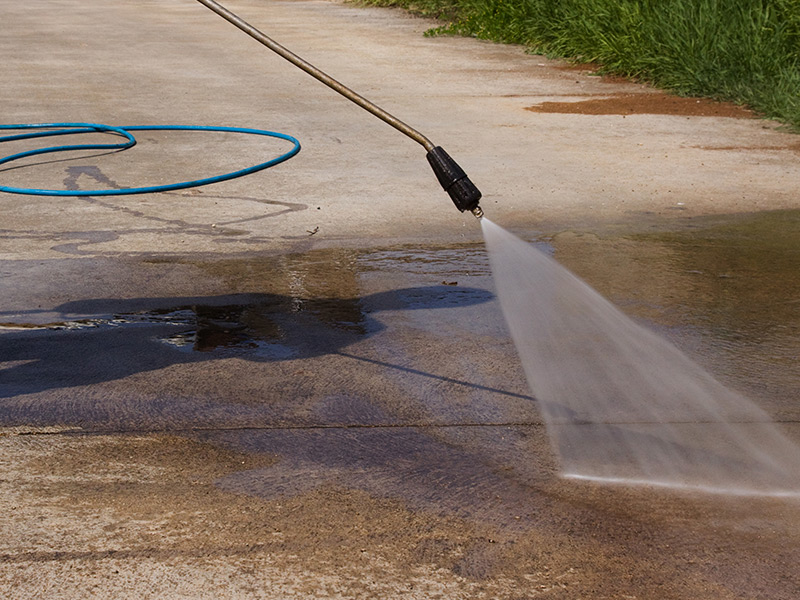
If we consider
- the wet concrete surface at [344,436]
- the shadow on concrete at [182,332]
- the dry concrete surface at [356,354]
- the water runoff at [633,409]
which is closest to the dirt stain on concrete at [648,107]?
the dry concrete surface at [356,354]

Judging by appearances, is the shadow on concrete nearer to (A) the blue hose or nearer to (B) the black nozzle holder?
(B) the black nozzle holder

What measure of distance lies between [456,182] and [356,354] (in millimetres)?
894

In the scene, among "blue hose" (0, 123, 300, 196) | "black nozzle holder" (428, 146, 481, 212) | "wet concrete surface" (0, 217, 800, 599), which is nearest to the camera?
"wet concrete surface" (0, 217, 800, 599)

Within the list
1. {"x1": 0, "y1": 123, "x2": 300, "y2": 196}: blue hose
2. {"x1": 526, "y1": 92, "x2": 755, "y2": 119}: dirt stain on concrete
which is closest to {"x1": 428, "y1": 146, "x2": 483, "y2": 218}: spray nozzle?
{"x1": 0, "y1": 123, "x2": 300, "y2": 196}: blue hose

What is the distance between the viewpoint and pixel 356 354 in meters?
4.02

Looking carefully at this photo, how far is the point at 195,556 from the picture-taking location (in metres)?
2.60

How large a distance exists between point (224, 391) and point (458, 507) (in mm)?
1164

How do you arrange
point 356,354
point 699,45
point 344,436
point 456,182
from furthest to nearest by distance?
point 699,45, point 356,354, point 456,182, point 344,436

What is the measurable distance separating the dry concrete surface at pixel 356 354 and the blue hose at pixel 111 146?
0.27 feet

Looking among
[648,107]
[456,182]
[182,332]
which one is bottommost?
[182,332]

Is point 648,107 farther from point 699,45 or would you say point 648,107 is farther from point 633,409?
point 633,409

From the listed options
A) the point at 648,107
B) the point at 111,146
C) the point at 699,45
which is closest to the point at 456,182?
the point at 111,146

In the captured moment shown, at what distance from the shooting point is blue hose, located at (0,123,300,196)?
20.8 ft

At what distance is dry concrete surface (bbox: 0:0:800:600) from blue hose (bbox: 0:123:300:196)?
0.27 ft
